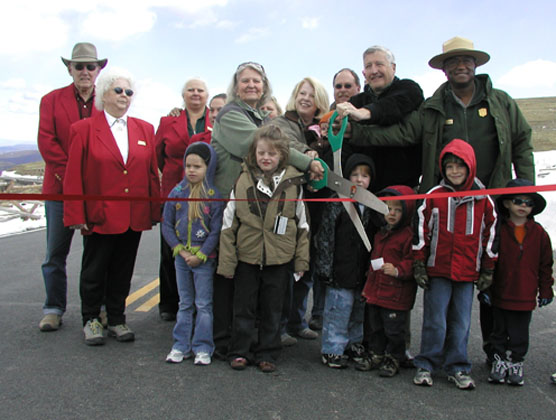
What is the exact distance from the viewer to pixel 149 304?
5.40 metres

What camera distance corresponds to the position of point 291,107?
14.5 feet

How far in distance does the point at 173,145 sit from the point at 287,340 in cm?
219

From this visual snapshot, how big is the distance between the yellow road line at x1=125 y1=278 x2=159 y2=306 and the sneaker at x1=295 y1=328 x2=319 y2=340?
6.93 ft

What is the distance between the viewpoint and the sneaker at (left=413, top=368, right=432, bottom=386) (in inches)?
131

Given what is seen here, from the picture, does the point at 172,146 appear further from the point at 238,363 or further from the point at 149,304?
the point at 238,363

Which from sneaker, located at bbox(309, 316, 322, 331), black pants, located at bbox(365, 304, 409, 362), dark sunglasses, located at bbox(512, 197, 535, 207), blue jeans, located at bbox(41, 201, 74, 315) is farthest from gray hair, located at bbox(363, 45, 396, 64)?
blue jeans, located at bbox(41, 201, 74, 315)

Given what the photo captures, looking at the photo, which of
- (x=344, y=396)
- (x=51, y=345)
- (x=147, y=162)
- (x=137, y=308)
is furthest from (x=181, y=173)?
(x=344, y=396)

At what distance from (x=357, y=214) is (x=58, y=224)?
2761 mm

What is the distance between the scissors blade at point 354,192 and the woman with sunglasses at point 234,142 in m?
0.13

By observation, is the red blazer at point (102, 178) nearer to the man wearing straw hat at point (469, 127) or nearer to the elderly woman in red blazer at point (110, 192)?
the elderly woman in red blazer at point (110, 192)

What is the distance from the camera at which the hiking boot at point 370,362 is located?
3609mm

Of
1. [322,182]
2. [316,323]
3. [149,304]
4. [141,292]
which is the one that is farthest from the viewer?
[141,292]

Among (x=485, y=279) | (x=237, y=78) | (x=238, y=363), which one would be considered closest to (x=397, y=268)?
(x=485, y=279)

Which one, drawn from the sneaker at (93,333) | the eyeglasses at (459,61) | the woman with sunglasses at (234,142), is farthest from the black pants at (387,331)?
the sneaker at (93,333)
